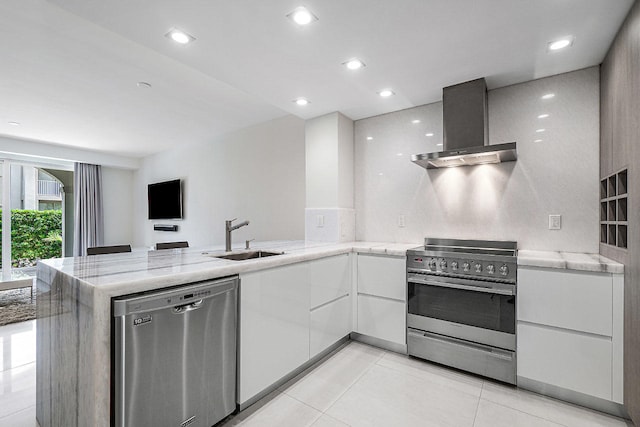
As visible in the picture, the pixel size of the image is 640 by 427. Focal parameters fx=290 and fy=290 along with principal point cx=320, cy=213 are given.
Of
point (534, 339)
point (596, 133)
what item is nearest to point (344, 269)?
point (534, 339)

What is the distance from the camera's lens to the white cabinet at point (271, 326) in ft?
5.27

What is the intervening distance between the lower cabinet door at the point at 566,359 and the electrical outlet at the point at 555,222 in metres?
0.80

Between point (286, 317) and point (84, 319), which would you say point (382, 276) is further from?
point (84, 319)

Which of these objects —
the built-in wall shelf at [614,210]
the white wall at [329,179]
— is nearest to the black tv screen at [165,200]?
the white wall at [329,179]

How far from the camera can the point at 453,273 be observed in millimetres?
2100

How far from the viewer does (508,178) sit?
2.37 meters

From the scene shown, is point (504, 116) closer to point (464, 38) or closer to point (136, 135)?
point (464, 38)

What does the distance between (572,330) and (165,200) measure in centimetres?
575

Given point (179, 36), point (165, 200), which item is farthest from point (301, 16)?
point (165, 200)

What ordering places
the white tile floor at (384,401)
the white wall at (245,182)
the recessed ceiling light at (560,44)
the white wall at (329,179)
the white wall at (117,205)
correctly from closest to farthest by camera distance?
the white tile floor at (384,401)
the recessed ceiling light at (560,44)
the white wall at (329,179)
the white wall at (245,182)
the white wall at (117,205)

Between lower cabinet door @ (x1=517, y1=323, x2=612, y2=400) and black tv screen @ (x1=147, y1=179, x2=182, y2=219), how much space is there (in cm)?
497

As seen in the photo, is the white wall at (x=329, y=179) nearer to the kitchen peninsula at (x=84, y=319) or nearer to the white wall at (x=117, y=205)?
the kitchen peninsula at (x=84, y=319)

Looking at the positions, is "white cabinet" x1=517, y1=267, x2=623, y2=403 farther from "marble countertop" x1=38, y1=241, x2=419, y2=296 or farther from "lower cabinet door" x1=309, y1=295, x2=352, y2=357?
"marble countertop" x1=38, y1=241, x2=419, y2=296

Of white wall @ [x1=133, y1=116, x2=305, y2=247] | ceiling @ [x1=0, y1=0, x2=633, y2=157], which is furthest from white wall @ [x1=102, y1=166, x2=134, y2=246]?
ceiling @ [x1=0, y1=0, x2=633, y2=157]
